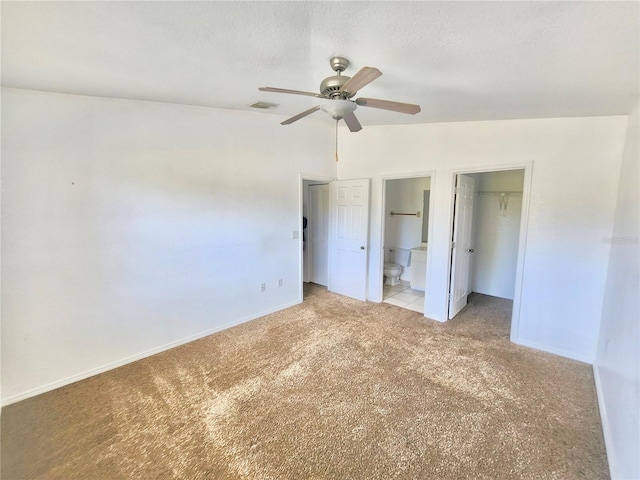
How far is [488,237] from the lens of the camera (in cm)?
468

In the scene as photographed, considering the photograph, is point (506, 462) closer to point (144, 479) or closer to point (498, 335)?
point (498, 335)

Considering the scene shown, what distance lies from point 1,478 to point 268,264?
2.76m

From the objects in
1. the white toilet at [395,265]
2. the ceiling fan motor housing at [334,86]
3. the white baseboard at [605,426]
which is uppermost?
the ceiling fan motor housing at [334,86]

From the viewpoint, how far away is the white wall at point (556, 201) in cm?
261

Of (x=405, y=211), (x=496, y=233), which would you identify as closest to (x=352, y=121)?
(x=405, y=211)

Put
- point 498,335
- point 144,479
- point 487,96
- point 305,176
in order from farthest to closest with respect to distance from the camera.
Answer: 1. point 305,176
2. point 498,335
3. point 487,96
4. point 144,479

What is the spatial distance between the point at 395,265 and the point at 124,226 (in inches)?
169

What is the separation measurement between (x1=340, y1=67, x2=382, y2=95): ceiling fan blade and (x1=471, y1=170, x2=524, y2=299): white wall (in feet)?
11.3

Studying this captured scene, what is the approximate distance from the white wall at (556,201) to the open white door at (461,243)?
0.43ft

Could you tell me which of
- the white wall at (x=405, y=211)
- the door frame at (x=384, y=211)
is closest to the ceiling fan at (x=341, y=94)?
the door frame at (x=384, y=211)

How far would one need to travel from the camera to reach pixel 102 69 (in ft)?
6.47

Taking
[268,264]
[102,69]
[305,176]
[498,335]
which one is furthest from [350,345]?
[102,69]

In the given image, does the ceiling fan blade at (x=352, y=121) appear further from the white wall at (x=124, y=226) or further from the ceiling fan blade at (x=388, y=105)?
the white wall at (x=124, y=226)

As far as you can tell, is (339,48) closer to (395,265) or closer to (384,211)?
(384,211)
